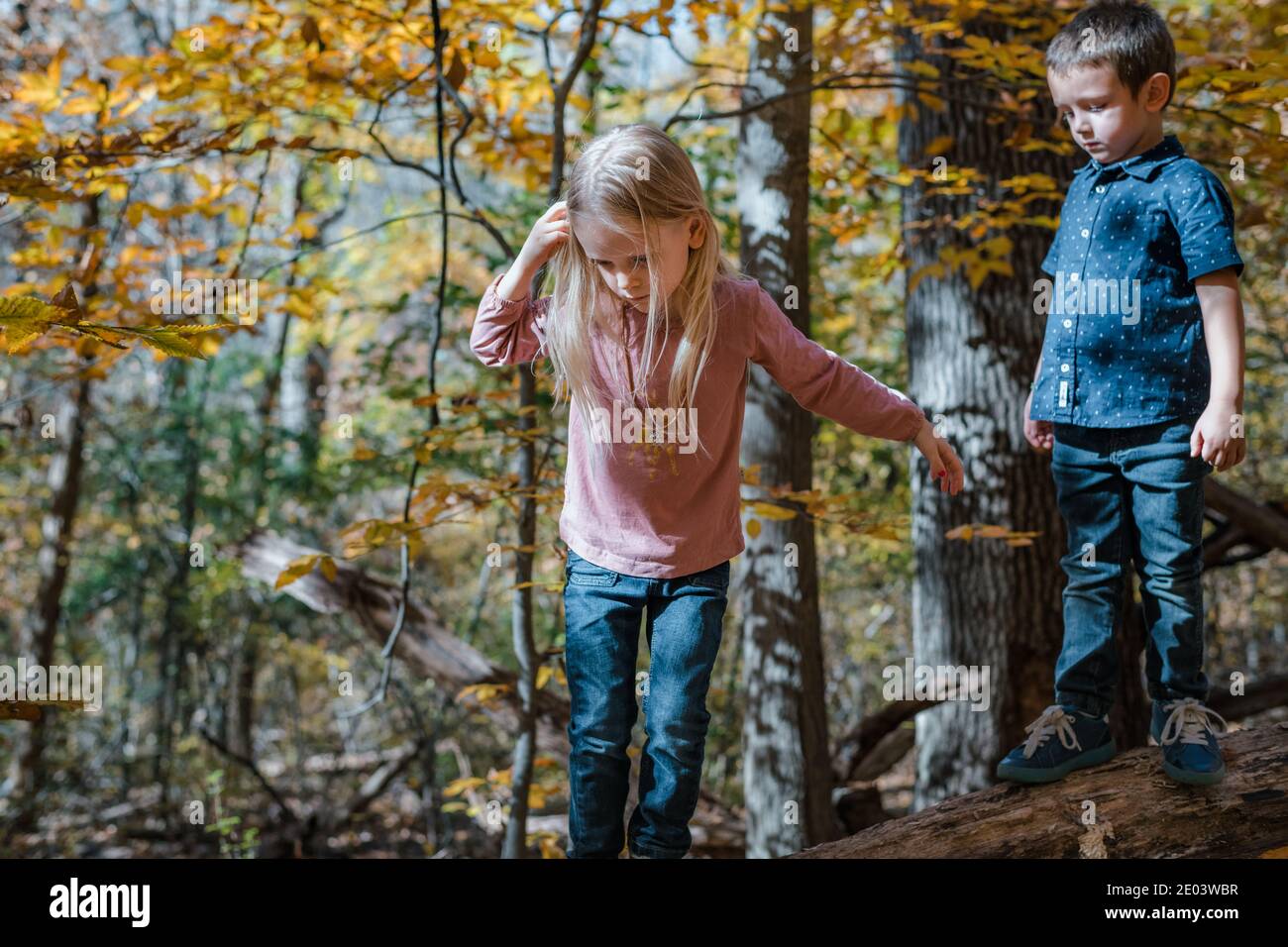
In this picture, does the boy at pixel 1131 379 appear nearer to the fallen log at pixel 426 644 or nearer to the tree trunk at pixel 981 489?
the tree trunk at pixel 981 489

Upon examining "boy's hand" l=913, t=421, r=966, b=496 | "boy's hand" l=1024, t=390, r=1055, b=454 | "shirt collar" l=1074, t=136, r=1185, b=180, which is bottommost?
"boy's hand" l=913, t=421, r=966, b=496

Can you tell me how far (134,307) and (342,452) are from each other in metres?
3.58

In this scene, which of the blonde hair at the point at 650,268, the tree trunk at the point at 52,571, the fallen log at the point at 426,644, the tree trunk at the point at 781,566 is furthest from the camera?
the tree trunk at the point at 52,571

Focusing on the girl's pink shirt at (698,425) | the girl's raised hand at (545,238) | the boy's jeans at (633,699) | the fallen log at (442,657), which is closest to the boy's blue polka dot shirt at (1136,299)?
the girl's pink shirt at (698,425)

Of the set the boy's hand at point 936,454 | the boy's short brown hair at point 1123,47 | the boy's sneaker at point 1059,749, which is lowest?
the boy's sneaker at point 1059,749

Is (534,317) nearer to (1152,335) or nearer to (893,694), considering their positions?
(1152,335)

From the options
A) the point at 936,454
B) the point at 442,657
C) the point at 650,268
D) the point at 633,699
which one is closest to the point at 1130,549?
the point at 936,454

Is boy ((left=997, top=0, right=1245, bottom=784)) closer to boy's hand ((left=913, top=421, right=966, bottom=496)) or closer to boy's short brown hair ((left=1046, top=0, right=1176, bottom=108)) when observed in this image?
boy's short brown hair ((left=1046, top=0, right=1176, bottom=108))

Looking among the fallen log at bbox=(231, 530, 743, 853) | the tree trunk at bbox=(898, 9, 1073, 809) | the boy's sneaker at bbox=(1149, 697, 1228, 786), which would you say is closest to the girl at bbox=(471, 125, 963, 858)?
the boy's sneaker at bbox=(1149, 697, 1228, 786)

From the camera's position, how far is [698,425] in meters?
2.22

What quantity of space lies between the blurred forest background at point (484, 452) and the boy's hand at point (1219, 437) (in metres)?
0.95

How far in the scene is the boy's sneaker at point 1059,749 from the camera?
96.7 inches

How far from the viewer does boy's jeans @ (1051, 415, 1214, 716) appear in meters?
2.39
